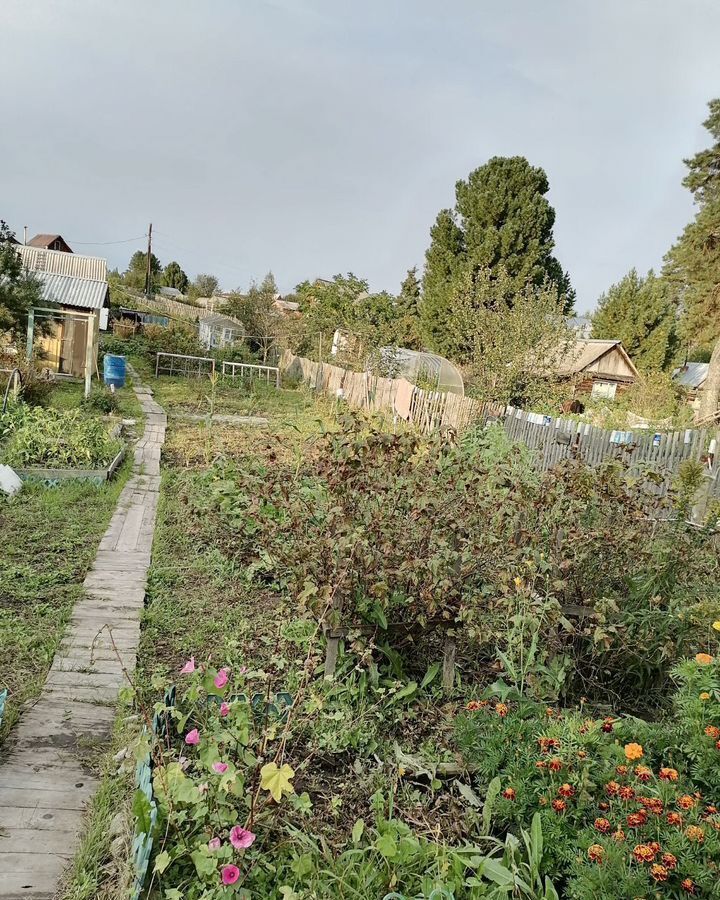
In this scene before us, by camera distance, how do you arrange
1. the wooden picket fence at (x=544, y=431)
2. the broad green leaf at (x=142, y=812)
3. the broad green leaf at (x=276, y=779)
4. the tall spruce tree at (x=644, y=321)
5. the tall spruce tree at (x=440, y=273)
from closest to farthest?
the broad green leaf at (x=276, y=779) → the broad green leaf at (x=142, y=812) → the wooden picket fence at (x=544, y=431) → the tall spruce tree at (x=440, y=273) → the tall spruce tree at (x=644, y=321)

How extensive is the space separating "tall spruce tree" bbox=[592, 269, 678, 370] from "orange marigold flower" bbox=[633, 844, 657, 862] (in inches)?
1305

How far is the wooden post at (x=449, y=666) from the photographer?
2.88 metres

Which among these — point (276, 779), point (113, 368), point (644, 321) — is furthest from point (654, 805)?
point (644, 321)

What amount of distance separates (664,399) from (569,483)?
64.3 ft

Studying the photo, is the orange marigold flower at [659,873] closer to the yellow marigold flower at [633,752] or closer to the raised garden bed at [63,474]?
the yellow marigold flower at [633,752]

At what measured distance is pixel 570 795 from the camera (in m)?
1.80

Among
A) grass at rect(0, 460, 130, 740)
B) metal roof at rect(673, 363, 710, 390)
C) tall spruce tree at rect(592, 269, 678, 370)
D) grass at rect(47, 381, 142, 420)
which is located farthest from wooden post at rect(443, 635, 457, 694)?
metal roof at rect(673, 363, 710, 390)

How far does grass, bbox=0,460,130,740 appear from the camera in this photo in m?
3.16

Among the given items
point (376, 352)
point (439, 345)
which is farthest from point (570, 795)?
point (439, 345)

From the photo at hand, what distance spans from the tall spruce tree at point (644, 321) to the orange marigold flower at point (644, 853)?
3315cm

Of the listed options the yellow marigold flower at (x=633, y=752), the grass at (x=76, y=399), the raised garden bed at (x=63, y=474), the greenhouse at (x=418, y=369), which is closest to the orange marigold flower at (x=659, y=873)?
the yellow marigold flower at (x=633, y=752)

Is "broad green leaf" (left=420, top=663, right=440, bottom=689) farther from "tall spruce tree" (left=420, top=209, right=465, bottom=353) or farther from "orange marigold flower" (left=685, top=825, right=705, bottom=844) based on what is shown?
"tall spruce tree" (left=420, top=209, right=465, bottom=353)

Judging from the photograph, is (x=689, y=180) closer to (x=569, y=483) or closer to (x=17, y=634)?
(x=569, y=483)

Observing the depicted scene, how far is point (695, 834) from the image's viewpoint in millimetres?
1546
